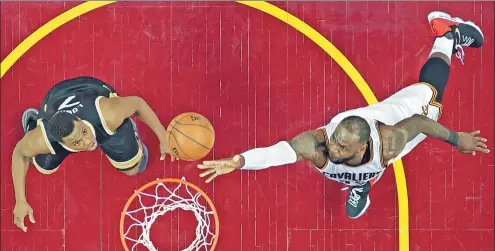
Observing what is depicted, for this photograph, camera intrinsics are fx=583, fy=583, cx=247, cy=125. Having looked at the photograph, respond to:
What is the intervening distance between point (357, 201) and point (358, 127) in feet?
4.80

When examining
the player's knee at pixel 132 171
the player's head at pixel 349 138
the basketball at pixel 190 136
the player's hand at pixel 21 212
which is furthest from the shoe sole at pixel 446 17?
the player's hand at pixel 21 212

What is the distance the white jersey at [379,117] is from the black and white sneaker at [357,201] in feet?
0.47

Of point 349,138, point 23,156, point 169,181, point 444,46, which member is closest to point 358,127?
point 349,138

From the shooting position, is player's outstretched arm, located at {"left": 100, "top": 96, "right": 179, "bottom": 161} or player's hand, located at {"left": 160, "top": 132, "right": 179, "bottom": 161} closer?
player's outstretched arm, located at {"left": 100, "top": 96, "right": 179, "bottom": 161}

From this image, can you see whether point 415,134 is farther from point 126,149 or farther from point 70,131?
point 70,131

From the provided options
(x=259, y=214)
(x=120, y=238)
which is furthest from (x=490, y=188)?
(x=120, y=238)

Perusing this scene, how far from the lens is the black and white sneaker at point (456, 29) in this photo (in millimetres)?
5891

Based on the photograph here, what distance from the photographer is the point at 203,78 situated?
6.04 m

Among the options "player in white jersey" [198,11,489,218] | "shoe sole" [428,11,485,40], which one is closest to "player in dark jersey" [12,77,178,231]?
"player in white jersey" [198,11,489,218]

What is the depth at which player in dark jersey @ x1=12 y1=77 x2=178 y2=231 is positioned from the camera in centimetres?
500

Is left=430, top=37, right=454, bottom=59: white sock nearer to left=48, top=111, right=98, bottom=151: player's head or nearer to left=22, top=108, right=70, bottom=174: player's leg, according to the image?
left=48, top=111, right=98, bottom=151: player's head

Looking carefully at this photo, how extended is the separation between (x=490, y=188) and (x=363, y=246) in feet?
4.79

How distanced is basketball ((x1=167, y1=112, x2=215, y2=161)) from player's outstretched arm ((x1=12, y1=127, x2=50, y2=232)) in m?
1.14

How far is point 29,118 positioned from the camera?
5762 mm
